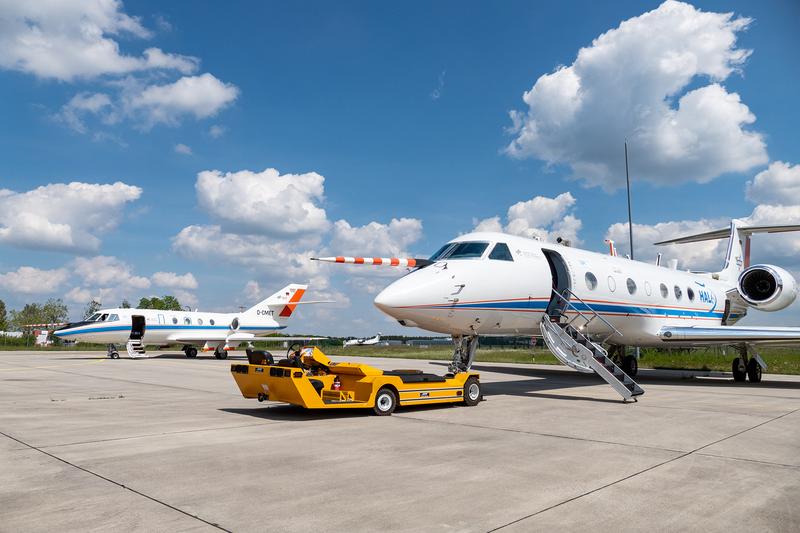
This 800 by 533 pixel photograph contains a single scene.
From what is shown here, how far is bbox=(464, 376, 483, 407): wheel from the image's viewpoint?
433 inches

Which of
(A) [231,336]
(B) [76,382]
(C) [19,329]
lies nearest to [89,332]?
(A) [231,336]

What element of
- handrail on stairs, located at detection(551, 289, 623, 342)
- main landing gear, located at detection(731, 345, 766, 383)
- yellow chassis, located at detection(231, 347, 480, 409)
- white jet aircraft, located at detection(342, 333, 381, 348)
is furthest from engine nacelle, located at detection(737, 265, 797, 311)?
white jet aircraft, located at detection(342, 333, 381, 348)

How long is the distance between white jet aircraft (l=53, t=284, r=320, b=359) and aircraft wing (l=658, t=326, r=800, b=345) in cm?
2233

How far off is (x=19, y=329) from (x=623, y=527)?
114 m

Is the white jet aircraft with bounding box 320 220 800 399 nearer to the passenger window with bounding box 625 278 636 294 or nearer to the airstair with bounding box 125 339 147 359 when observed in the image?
the passenger window with bounding box 625 278 636 294

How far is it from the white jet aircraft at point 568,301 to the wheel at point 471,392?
73 centimetres

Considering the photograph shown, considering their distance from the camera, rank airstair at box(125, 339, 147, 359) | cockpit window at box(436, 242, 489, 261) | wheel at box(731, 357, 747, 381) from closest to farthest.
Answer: cockpit window at box(436, 242, 489, 261) < wheel at box(731, 357, 747, 381) < airstair at box(125, 339, 147, 359)

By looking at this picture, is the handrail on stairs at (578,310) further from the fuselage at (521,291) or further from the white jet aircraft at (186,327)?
the white jet aircraft at (186,327)

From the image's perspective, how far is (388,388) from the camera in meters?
9.80

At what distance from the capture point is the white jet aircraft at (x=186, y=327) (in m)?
30.7

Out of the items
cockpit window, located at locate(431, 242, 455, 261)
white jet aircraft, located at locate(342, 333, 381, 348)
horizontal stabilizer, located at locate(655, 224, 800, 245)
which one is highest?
horizontal stabilizer, located at locate(655, 224, 800, 245)

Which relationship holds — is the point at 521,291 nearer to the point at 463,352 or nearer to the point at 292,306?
the point at 463,352

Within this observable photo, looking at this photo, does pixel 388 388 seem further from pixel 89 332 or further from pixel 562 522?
pixel 89 332

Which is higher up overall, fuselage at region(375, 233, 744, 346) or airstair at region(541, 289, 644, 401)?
fuselage at region(375, 233, 744, 346)
